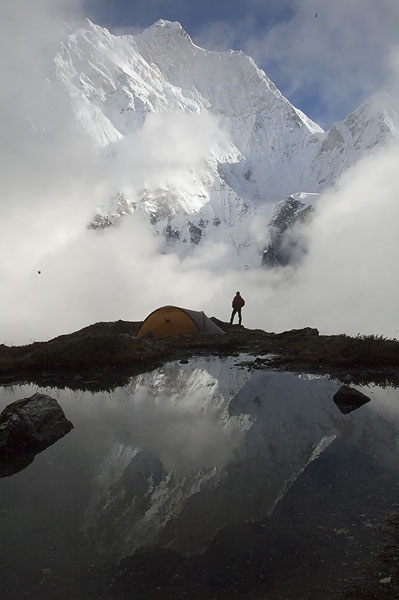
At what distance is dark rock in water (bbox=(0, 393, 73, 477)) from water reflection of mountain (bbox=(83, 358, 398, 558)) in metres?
1.67

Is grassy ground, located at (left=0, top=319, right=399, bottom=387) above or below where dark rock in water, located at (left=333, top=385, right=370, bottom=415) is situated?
above

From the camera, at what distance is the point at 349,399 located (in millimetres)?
12789

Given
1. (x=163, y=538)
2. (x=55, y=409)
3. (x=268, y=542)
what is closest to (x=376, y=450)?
(x=268, y=542)

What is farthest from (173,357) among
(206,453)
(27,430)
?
(206,453)

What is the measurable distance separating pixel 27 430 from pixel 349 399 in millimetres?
8806

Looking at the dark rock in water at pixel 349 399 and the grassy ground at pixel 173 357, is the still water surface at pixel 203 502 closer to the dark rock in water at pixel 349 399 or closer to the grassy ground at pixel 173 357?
the dark rock in water at pixel 349 399

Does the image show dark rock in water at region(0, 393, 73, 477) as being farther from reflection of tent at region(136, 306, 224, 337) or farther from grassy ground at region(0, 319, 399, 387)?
reflection of tent at region(136, 306, 224, 337)

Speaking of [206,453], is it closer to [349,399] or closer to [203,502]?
[203,502]

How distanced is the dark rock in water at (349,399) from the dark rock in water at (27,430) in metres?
7.57

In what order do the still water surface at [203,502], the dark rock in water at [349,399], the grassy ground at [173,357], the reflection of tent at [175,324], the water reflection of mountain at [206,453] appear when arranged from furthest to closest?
the reflection of tent at [175,324] < the grassy ground at [173,357] < the dark rock in water at [349,399] < the water reflection of mountain at [206,453] < the still water surface at [203,502]

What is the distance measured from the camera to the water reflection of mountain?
724cm

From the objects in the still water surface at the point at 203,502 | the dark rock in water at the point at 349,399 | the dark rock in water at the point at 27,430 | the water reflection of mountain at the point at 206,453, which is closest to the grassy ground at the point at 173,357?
the water reflection of mountain at the point at 206,453

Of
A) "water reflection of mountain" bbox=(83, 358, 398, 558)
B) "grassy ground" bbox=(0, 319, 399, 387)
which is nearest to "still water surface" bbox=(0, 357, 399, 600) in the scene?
"water reflection of mountain" bbox=(83, 358, 398, 558)

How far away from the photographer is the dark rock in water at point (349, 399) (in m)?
12.5
